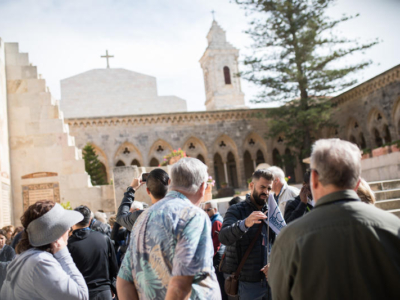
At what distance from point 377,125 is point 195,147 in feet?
38.1

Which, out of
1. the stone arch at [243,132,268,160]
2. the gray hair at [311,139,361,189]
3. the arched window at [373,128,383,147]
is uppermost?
the stone arch at [243,132,268,160]

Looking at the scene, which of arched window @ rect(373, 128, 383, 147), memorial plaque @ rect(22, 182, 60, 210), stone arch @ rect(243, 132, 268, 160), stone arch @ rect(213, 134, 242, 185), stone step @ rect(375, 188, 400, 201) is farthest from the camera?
stone arch @ rect(243, 132, 268, 160)

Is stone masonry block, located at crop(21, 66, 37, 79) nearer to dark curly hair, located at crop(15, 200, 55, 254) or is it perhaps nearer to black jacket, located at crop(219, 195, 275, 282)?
black jacket, located at crop(219, 195, 275, 282)

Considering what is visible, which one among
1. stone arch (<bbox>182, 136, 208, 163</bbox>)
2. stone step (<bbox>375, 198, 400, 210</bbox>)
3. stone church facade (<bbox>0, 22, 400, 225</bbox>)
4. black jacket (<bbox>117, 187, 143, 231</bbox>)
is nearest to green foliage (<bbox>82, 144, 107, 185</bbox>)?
stone church facade (<bbox>0, 22, 400, 225</bbox>)

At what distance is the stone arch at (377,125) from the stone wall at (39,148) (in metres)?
18.3

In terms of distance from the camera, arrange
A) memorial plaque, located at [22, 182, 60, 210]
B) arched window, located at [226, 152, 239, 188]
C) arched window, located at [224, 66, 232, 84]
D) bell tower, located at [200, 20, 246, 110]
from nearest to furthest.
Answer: memorial plaque, located at [22, 182, 60, 210] → arched window, located at [226, 152, 239, 188] → bell tower, located at [200, 20, 246, 110] → arched window, located at [224, 66, 232, 84]

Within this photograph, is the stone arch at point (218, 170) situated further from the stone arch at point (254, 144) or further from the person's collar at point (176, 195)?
the person's collar at point (176, 195)

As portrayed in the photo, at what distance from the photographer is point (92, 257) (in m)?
3.53

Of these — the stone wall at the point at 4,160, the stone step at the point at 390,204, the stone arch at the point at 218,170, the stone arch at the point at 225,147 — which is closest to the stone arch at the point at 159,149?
the stone arch at the point at 225,147

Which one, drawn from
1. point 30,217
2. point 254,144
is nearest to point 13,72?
point 30,217

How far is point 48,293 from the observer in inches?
86.2

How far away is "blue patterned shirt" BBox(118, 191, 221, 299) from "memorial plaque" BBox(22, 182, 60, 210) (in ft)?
29.5

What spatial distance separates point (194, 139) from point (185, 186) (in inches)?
949

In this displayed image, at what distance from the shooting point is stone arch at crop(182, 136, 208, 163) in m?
26.2
